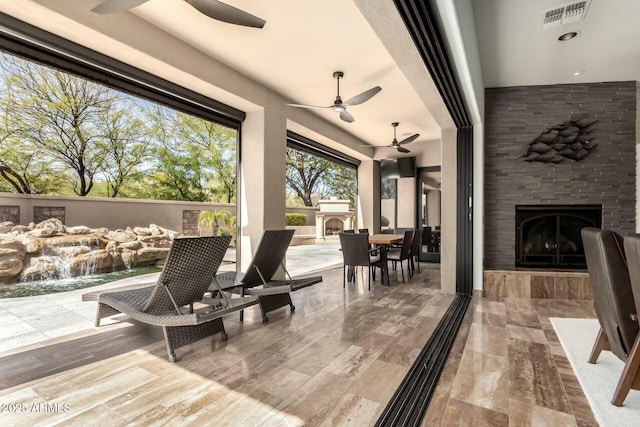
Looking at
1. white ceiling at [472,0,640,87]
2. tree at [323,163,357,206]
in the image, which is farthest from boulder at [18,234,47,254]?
tree at [323,163,357,206]

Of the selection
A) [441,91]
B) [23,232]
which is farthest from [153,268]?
[441,91]

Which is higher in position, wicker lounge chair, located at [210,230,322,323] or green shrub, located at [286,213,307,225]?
green shrub, located at [286,213,307,225]

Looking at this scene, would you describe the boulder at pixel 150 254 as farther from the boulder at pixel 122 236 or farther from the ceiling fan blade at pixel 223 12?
the ceiling fan blade at pixel 223 12

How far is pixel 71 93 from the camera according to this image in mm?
3180

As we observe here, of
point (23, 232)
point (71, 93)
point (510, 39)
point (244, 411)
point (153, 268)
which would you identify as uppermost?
point (510, 39)

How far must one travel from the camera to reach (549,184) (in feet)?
15.3

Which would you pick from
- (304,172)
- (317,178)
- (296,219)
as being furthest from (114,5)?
(296,219)

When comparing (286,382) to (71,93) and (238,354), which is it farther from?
(71,93)

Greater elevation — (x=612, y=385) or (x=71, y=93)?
(x=71, y=93)

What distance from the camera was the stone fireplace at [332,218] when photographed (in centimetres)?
1005

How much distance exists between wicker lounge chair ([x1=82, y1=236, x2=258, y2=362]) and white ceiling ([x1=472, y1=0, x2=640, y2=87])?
3203 mm

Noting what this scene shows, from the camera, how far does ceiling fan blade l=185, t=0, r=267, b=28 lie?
2.49m

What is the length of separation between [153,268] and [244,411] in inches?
105

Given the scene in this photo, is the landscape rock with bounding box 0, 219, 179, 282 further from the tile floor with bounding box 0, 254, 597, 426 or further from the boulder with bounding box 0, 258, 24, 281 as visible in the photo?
the tile floor with bounding box 0, 254, 597, 426
